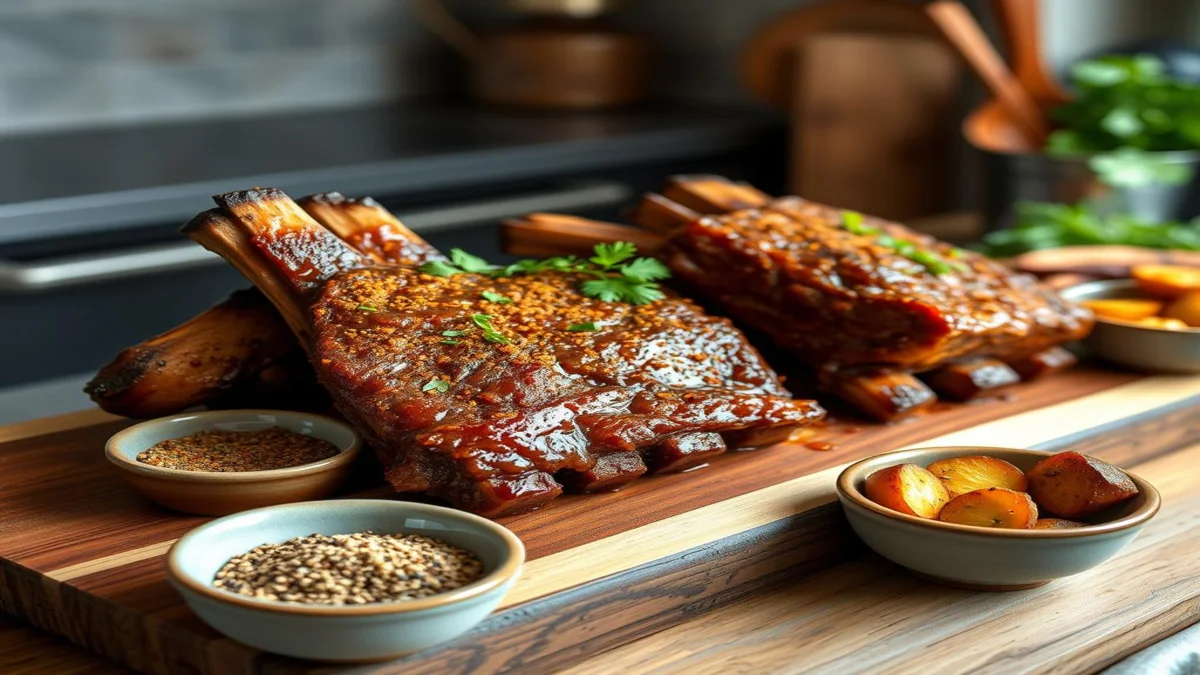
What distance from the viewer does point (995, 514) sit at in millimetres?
1297

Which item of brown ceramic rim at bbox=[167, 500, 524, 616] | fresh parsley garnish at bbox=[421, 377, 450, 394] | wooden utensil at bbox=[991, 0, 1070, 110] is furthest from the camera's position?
wooden utensil at bbox=[991, 0, 1070, 110]

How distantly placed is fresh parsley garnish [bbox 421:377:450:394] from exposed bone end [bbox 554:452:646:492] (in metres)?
0.15

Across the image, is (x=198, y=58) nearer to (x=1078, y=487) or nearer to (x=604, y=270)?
(x=604, y=270)

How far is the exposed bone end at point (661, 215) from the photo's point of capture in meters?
1.90

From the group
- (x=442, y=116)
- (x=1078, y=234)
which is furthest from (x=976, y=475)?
(x=442, y=116)

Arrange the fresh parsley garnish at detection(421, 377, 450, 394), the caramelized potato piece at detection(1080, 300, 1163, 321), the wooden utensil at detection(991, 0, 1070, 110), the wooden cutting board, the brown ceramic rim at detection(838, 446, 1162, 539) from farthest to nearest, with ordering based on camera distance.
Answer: the wooden utensil at detection(991, 0, 1070, 110)
the caramelized potato piece at detection(1080, 300, 1163, 321)
the fresh parsley garnish at detection(421, 377, 450, 394)
the brown ceramic rim at detection(838, 446, 1162, 539)
the wooden cutting board

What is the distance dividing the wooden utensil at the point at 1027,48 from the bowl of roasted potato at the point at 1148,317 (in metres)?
1.01

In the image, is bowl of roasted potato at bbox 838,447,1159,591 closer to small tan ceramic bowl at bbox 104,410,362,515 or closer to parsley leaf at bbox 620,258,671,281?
parsley leaf at bbox 620,258,671,281

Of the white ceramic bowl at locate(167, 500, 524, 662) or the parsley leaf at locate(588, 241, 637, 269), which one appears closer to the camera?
the white ceramic bowl at locate(167, 500, 524, 662)

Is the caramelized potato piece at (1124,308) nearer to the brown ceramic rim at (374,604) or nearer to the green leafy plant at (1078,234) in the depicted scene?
the green leafy plant at (1078,234)

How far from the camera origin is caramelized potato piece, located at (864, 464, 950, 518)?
1337 mm

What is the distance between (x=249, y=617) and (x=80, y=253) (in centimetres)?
183

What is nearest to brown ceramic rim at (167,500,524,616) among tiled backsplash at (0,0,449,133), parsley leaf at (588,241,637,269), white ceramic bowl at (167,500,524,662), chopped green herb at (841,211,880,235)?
white ceramic bowl at (167,500,524,662)

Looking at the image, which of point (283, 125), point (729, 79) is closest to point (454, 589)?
point (283, 125)
